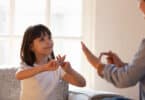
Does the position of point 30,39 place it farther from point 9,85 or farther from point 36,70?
point 9,85

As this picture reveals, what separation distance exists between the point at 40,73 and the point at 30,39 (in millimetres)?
224

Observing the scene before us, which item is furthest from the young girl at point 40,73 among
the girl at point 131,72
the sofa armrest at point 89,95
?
the girl at point 131,72

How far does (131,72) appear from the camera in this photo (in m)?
1.35

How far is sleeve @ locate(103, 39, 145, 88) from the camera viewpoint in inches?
52.7

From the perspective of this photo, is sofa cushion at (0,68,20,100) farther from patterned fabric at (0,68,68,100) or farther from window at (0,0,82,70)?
window at (0,0,82,70)

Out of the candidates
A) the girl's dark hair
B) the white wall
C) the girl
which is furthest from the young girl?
the white wall

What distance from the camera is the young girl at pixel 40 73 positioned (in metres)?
2.05

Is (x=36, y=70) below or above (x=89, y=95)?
above

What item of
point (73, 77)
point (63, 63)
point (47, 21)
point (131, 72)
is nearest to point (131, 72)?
point (131, 72)

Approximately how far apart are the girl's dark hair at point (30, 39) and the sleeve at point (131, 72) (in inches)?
30.8

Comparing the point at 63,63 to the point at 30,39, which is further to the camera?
the point at 30,39

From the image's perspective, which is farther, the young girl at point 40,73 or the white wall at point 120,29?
the white wall at point 120,29

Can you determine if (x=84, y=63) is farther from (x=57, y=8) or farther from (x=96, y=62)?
(x=96, y=62)

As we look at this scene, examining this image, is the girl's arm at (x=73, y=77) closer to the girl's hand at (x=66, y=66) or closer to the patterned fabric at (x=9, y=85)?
the girl's hand at (x=66, y=66)
